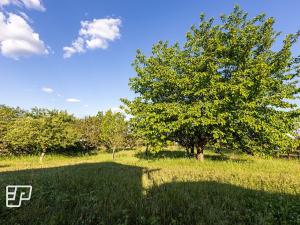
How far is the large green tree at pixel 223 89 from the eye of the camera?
45.7 feet

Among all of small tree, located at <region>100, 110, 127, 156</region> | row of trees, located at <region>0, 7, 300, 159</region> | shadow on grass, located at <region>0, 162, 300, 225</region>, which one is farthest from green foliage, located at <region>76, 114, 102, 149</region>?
shadow on grass, located at <region>0, 162, 300, 225</region>

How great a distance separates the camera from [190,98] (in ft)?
54.2

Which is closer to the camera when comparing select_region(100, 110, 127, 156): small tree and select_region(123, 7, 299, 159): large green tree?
select_region(123, 7, 299, 159): large green tree

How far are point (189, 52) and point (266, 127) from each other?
8.15 m

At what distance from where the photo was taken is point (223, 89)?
13.8 m

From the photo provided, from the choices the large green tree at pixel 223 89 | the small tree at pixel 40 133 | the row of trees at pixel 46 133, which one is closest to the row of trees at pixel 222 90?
the large green tree at pixel 223 89

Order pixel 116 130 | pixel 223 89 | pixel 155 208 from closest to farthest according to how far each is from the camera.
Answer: pixel 155 208 < pixel 223 89 < pixel 116 130

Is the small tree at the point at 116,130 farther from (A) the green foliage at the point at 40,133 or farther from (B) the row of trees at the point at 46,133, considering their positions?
(A) the green foliage at the point at 40,133

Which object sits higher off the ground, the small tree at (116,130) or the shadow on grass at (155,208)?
the small tree at (116,130)

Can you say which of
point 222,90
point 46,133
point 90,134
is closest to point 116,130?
point 46,133

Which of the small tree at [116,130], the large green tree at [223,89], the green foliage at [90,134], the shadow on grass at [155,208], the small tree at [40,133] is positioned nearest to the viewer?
the shadow on grass at [155,208]

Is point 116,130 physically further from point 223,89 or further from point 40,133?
point 223,89

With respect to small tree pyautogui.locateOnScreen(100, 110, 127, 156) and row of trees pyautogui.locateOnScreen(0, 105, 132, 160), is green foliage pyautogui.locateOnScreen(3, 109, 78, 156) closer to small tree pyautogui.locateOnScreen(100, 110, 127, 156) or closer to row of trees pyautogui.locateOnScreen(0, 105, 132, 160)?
row of trees pyautogui.locateOnScreen(0, 105, 132, 160)

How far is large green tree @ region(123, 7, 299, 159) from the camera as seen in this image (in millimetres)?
13938
